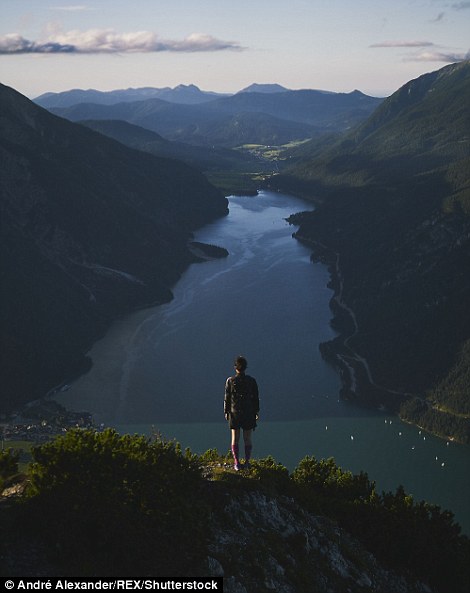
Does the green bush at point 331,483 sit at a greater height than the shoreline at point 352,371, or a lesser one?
greater

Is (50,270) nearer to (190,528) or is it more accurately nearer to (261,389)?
(261,389)

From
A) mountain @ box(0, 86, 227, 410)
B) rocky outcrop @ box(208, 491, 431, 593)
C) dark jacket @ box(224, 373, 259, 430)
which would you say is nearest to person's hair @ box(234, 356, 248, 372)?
dark jacket @ box(224, 373, 259, 430)

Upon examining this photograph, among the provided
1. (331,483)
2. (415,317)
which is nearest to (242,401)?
(331,483)

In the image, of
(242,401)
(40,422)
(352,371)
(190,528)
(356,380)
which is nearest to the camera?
(190,528)

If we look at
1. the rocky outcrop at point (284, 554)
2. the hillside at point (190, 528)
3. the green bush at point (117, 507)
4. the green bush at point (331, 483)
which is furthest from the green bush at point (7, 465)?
the green bush at point (331, 483)

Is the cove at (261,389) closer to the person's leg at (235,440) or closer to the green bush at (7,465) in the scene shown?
the person's leg at (235,440)

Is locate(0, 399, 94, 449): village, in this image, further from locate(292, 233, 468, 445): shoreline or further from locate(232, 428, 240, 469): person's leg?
locate(232, 428, 240, 469): person's leg
